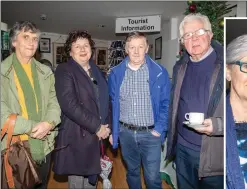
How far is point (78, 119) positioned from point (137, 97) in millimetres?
457

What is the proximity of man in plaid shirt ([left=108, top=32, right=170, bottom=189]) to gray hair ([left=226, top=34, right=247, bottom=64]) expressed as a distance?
96 centimetres

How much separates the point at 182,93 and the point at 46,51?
7.59m

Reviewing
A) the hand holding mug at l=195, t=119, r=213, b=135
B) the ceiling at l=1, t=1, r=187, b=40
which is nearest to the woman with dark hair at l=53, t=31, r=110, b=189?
the hand holding mug at l=195, t=119, r=213, b=135

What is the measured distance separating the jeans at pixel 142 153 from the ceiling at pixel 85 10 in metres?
3.32

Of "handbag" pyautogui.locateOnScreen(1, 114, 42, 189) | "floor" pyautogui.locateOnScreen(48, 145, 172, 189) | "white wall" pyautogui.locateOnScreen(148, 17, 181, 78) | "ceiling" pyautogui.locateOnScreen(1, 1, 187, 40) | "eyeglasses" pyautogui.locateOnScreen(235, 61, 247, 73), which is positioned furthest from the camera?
"white wall" pyautogui.locateOnScreen(148, 17, 181, 78)

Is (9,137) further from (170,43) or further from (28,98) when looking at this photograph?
(170,43)

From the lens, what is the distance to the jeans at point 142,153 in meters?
1.88

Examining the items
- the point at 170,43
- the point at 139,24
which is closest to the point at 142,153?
the point at 139,24

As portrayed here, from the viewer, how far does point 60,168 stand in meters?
1.79

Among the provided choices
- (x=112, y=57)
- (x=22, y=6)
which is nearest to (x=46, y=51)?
(x=22, y=6)

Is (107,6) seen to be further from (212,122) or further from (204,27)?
(212,122)

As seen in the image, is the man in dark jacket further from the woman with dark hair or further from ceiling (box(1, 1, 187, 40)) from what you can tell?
ceiling (box(1, 1, 187, 40))

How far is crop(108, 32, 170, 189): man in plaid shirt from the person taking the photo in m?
1.83

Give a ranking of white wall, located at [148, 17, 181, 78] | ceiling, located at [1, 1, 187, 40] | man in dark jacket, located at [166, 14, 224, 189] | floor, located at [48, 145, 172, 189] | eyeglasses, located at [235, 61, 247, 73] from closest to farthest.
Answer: eyeglasses, located at [235, 61, 247, 73] → man in dark jacket, located at [166, 14, 224, 189] → floor, located at [48, 145, 172, 189] → ceiling, located at [1, 1, 187, 40] → white wall, located at [148, 17, 181, 78]
